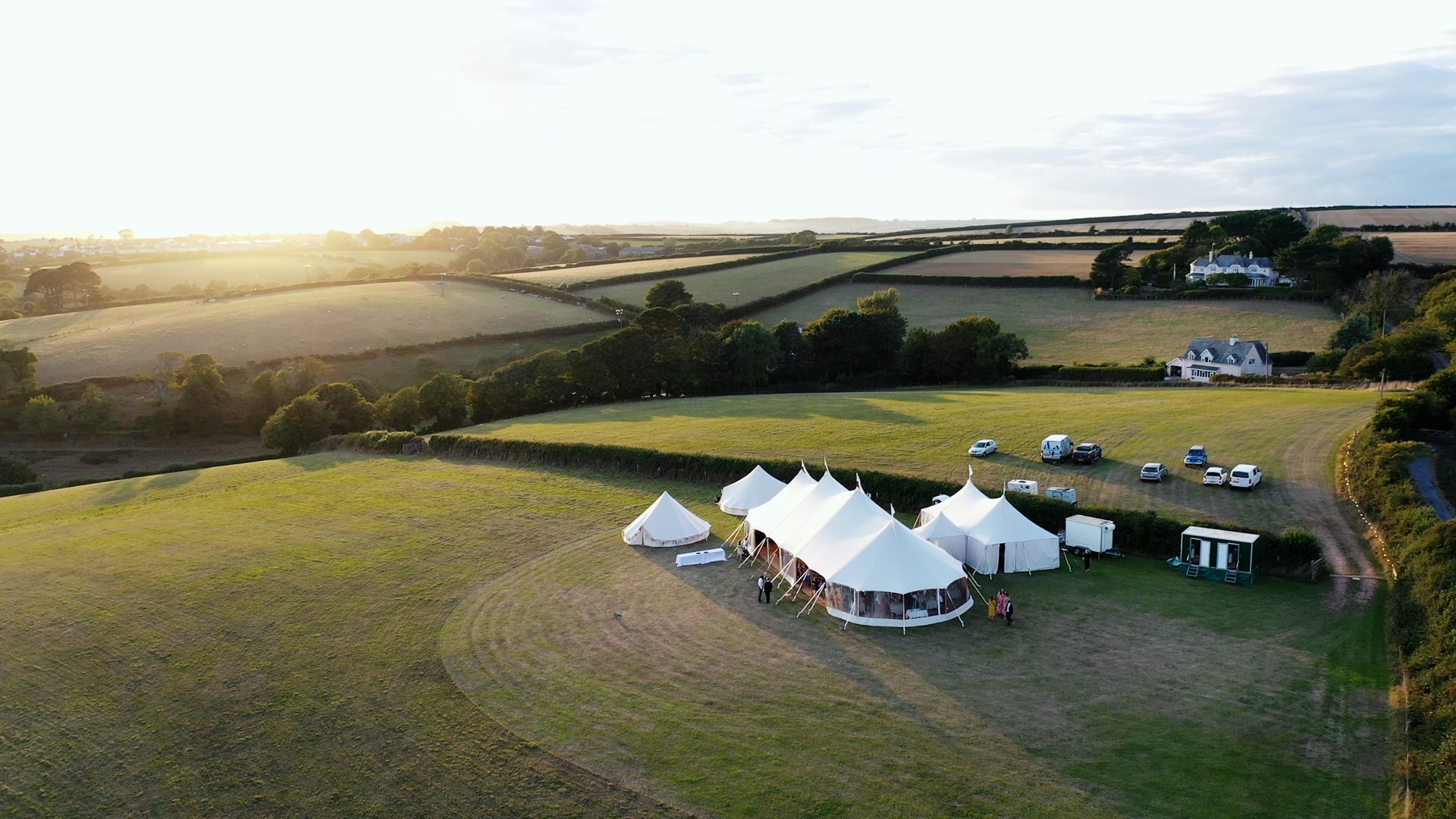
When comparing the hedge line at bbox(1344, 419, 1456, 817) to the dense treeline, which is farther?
the dense treeline

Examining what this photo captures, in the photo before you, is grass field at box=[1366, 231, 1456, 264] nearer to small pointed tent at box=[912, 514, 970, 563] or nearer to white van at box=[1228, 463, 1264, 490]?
white van at box=[1228, 463, 1264, 490]

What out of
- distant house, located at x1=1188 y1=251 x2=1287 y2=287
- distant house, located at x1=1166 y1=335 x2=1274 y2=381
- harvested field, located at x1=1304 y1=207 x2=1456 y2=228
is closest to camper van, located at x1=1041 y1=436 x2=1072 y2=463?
distant house, located at x1=1166 y1=335 x2=1274 y2=381

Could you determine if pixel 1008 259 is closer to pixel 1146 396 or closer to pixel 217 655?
pixel 1146 396

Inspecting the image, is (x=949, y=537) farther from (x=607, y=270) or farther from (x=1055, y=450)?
(x=607, y=270)

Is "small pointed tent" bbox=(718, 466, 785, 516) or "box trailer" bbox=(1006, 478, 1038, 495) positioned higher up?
"box trailer" bbox=(1006, 478, 1038, 495)

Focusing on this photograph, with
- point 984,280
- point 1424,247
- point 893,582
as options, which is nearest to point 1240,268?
point 1424,247

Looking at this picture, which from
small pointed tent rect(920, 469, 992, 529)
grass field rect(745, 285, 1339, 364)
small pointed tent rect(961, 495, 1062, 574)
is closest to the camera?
small pointed tent rect(961, 495, 1062, 574)

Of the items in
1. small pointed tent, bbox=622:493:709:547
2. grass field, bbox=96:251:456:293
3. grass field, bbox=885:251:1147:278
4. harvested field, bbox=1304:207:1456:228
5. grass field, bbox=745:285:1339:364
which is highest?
harvested field, bbox=1304:207:1456:228

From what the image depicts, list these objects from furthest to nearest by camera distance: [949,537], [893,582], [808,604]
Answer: [949,537] < [808,604] < [893,582]
